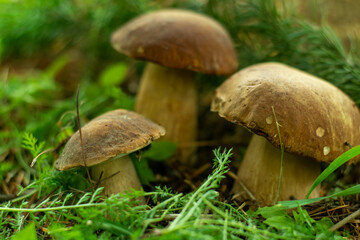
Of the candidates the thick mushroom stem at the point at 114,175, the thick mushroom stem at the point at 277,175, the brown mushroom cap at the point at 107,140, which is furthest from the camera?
the thick mushroom stem at the point at 277,175

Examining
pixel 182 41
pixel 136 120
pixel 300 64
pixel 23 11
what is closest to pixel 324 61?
pixel 300 64

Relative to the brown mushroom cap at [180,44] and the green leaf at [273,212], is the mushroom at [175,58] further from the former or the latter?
the green leaf at [273,212]

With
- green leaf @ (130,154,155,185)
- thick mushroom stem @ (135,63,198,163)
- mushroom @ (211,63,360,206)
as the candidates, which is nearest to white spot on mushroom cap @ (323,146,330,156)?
mushroom @ (211,63,360,206)


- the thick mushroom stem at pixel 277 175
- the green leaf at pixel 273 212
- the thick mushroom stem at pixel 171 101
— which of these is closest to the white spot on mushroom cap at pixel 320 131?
the thick mushroom stem at pixel 277 175

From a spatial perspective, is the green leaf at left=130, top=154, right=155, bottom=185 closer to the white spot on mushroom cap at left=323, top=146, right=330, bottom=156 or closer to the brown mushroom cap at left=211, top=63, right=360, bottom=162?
the brown mushroom cap at left=211, top=63, right=360, bottom=162

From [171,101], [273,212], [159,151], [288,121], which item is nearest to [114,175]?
[159,151]

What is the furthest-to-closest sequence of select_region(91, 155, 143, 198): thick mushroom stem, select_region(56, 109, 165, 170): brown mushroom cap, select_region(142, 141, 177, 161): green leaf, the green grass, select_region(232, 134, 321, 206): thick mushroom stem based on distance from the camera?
select_region(142, 141, 177, 161): green leaf, select_region(232, 134, 321, 206): thick mushroom stem, select_region(91, 155, 143, 198): thick mushroom stem, select_region(56, 109, 165, 170): brown mushroom cap, the green grass

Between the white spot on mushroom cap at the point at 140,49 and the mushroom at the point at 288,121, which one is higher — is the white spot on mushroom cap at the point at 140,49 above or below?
above

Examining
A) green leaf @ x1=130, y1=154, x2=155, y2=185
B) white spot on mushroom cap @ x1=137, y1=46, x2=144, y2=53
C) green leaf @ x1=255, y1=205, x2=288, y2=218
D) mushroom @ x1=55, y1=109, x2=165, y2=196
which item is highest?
white spot on mushroom cap @ x1=137, y1=46, x2=144, y2=53

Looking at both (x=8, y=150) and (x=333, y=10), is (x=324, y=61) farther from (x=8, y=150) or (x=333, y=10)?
(x=8, y=150)
